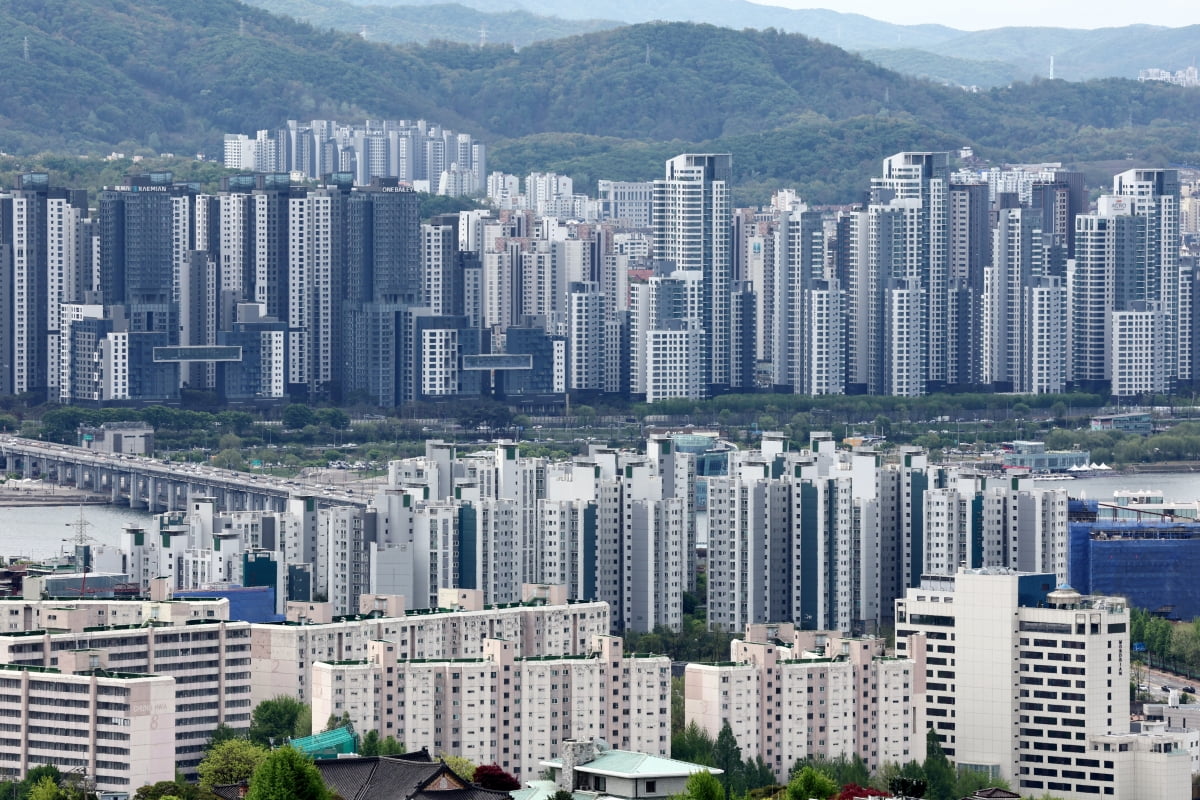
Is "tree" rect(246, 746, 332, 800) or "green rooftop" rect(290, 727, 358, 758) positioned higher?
"tree" rect(246, 746, 332, 800)

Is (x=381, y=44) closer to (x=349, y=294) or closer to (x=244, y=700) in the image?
(x=349, y=294)

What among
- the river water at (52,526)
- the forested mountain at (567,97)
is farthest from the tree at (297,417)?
the forested mountain at (567,97)

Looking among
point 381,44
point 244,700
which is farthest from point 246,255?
point 381,44

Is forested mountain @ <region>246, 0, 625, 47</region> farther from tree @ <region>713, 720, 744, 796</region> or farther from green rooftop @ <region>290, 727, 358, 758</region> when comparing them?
green rooftop @ <region>290, 727, 358, 758</region>

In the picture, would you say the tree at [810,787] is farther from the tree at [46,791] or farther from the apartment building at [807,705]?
the tree at [46,791]

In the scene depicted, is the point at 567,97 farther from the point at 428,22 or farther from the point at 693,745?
the point at 693,745

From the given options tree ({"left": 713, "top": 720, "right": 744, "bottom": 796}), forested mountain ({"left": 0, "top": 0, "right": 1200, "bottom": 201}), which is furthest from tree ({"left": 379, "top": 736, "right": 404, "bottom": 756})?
forested mountain ({"left": 0, "top": 0, "right": 1200, "bottom": 201})
